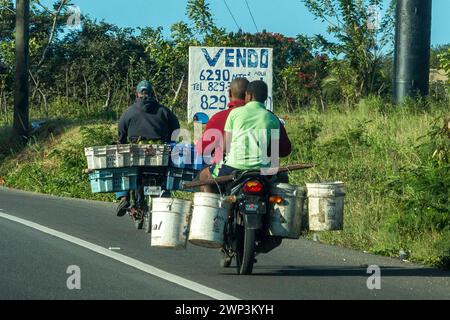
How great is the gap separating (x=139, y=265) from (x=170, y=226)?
1.06 m

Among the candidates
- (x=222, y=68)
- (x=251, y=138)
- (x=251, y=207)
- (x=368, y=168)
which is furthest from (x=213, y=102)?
(x=251, y=207)

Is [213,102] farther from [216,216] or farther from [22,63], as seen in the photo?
[22,63]

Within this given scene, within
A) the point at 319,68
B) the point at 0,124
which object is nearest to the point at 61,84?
the point at 0,124

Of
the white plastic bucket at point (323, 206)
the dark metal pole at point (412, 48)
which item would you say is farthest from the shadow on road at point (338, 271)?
the dark metal pole at point (412, 48)

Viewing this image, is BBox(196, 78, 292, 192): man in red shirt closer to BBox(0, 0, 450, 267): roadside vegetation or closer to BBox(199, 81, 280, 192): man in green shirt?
BBox(199, 81, 280, 192): man in green shirt

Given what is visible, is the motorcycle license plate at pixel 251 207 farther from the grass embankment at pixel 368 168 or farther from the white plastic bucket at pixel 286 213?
the grass embankment at pixel 368 168

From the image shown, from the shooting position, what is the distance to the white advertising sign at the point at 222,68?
64.2 ft

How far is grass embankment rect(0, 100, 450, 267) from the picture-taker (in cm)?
1316

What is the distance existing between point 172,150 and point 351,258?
3.19 metres

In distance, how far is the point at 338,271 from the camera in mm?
11422

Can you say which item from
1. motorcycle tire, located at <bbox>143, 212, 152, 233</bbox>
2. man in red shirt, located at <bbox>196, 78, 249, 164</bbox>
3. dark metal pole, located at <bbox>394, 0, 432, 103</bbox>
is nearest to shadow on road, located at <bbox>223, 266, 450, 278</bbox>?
man in red shirt, located at <bbox>196, 78, 249, 164</bbox>

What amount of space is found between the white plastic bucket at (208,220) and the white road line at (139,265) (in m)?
0.44

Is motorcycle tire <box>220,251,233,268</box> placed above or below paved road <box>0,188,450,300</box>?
above
